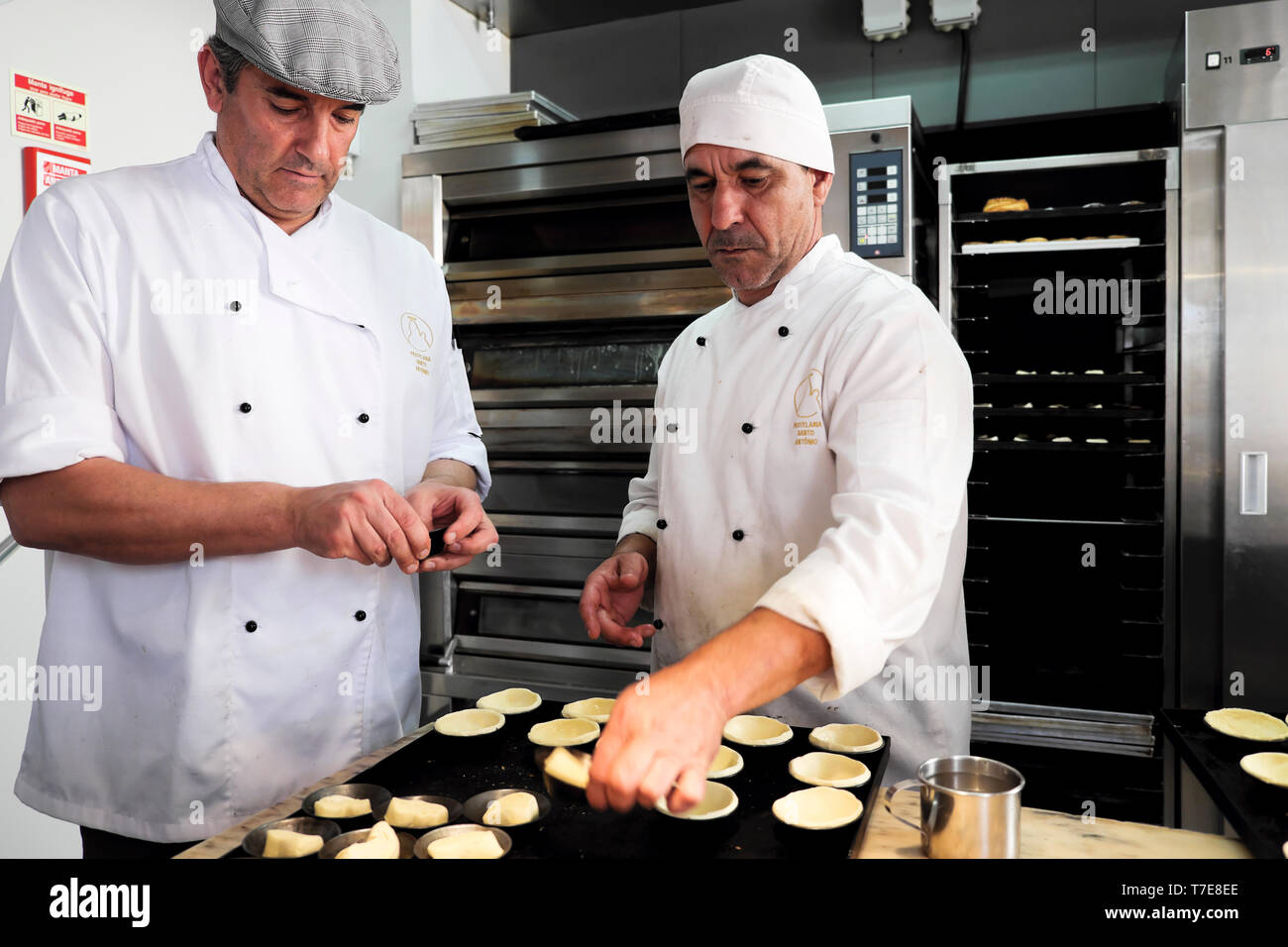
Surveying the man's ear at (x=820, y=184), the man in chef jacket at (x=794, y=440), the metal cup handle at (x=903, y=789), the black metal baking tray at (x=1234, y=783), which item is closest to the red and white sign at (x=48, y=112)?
the man in chef jacket at (x=794, y=440)

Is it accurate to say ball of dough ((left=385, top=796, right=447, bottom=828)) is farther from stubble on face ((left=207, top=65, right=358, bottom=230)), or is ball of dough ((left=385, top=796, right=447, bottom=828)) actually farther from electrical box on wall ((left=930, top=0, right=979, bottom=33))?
electrical box on wall ((left=930, top=0, right=979, bottom=33))

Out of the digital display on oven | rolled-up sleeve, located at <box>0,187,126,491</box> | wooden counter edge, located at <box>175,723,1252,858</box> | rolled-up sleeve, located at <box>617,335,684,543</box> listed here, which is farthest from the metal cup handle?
the digital display on oven

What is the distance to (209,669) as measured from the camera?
146 cm

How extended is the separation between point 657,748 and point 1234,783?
94 centimetres

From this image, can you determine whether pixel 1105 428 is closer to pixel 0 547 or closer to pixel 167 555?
pixel 167 555

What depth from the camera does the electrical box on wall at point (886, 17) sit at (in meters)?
3.21

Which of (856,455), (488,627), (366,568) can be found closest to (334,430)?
(366,568)

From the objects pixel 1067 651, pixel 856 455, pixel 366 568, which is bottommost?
pixel 1067 651

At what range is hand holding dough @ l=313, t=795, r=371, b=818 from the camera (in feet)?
3.93

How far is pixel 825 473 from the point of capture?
1622 mm

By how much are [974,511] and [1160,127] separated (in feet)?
4.70

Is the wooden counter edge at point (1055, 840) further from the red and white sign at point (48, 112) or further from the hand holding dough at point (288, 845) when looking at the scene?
the red and white sign at point (48, 112)
